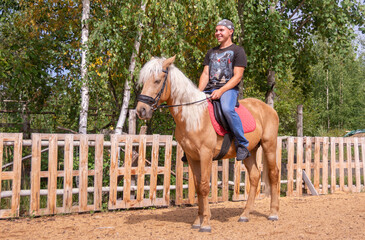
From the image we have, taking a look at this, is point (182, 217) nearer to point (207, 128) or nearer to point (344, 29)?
point (207, 128)

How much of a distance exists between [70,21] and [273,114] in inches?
229

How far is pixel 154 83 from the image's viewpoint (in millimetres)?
4906

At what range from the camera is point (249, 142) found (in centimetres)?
591

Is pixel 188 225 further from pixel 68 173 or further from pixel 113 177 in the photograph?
pixel 68 173

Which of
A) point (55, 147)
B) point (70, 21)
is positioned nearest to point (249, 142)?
point (55, 147)

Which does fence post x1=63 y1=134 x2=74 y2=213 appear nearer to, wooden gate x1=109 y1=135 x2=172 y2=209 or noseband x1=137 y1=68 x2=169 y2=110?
wooden gate x1=109 y1=135 x2=172 y2=209

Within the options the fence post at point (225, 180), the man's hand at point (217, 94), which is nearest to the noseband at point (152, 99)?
the man's hand at point (217, 94)

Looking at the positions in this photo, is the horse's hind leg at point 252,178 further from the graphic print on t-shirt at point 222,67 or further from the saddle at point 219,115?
the graphic print on t-shirt at point 222,67

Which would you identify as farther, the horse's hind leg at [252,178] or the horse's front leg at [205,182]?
the horse's hind leg at [252,178]

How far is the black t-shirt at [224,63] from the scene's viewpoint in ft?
18.1

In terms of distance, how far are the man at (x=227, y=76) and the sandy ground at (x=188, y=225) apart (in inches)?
46.4

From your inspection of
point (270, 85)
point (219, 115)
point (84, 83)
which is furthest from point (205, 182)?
point (270, 85)

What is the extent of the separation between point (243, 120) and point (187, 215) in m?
2.14

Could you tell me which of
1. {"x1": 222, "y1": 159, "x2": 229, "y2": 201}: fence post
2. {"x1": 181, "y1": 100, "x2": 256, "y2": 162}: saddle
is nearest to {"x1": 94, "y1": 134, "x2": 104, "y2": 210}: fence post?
{"x1": 181, "y1": 100, "x2": 256, "y2": 162}: saddle
